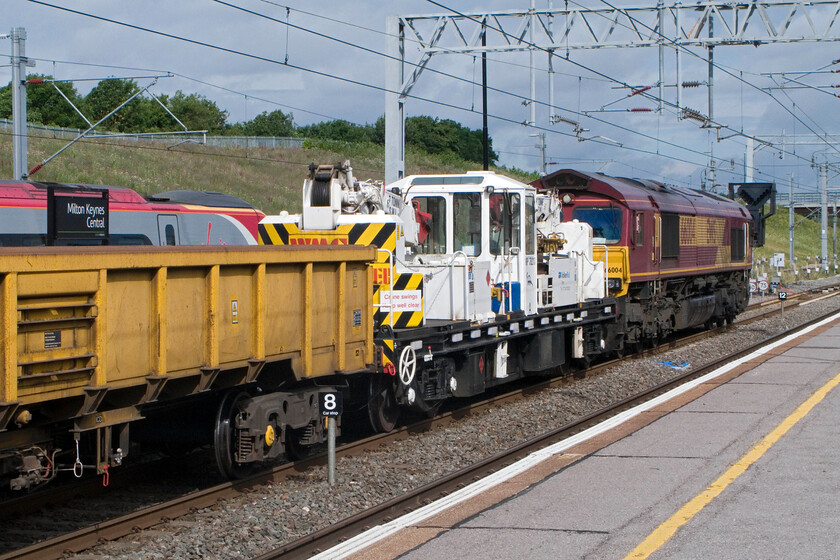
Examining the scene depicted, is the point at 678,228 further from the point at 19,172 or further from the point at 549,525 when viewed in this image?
the point at 549,525

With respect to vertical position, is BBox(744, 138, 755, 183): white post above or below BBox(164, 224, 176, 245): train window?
above

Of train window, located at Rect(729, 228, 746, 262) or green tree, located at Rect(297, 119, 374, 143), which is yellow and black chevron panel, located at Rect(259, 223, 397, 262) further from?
green tree, located at Rect(297, 119, 374, 143)

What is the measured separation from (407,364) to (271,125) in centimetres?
8373

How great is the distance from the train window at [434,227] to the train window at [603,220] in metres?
6.64

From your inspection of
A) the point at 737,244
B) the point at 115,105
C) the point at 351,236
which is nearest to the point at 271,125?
the point at 115,105

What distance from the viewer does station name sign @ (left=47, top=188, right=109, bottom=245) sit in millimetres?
10055

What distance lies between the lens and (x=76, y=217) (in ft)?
35.0

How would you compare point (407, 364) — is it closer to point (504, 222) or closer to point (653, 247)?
point (504, 222)

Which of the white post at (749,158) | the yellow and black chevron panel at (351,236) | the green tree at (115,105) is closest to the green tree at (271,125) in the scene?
the green tree at (115,105)

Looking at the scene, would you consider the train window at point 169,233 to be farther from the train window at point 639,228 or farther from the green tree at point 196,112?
the green tree at point 196,112

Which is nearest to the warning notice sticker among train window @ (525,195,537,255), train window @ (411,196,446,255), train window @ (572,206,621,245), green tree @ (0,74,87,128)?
train window @ (411,196,446,255)

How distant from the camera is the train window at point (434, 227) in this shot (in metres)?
13.8

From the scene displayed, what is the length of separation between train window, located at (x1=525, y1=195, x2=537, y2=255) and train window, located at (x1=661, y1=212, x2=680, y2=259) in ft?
25.7

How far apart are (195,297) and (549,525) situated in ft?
10.8
